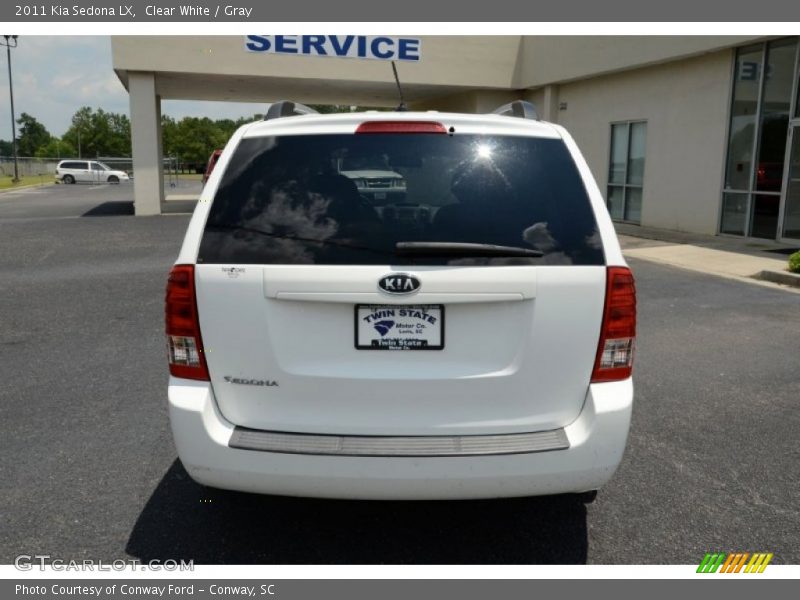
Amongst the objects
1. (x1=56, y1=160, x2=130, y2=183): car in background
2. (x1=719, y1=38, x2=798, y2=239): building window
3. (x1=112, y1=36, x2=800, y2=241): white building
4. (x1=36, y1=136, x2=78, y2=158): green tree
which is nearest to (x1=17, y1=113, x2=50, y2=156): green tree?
(x1=36, y1=136, x2=78, y2=158): green tree

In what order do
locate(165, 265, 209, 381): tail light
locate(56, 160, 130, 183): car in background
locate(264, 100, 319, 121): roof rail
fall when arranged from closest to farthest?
1. locate(165, 265, 209, 381): tail light
2. locate(264, 100, 319, 121): roof rail
3. locate(56, 160, 130, 183): car in background

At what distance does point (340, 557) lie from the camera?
3.15 meters

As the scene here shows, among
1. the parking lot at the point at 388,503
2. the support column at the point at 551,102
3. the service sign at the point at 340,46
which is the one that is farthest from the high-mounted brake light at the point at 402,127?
the support column at the point at 551,102

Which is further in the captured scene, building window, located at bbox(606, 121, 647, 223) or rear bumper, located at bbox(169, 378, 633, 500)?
building window, located at bbox(606, 121, 647, 223)

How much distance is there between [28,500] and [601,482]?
9.19ft

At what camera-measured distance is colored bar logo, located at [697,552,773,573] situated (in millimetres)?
3107

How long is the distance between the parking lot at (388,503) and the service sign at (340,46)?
15.6 meters

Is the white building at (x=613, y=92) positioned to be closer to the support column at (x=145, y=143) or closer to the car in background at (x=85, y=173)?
the support column at (x=145, y=143)

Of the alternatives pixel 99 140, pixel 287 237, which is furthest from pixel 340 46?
pixel 99 140

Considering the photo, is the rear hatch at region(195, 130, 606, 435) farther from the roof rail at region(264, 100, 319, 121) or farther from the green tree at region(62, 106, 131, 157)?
the green tree at region(62, 106, 131, 157)

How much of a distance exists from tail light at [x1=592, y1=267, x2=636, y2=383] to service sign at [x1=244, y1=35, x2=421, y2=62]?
19650 millimetres

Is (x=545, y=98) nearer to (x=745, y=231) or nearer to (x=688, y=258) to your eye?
(x=745, y=231)

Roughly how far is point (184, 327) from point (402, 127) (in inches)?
48.9

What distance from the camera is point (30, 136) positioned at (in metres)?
117
